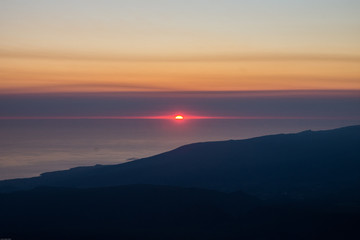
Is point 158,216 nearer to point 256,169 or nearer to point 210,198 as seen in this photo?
point 210,198

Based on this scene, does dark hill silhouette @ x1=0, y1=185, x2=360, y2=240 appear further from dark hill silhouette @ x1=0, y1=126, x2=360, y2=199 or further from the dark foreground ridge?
dark hill silhouette @ x1=0, y1=126, x2=360, y2=199

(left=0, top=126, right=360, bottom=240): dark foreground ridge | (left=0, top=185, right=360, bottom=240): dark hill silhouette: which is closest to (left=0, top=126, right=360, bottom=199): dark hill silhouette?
(left=0, top=126, right=360, bottom=240): dark foreground ridge

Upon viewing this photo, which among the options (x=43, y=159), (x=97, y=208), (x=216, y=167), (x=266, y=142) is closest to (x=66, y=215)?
(x=97, y=208)

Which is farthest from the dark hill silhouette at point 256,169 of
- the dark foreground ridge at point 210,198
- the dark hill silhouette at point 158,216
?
the dark hill silhouette at point 158,216

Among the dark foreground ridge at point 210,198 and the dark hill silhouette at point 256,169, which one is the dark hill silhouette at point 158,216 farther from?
the dark hill silhouette at point 256,169

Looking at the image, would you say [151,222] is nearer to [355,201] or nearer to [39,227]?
[39,227]

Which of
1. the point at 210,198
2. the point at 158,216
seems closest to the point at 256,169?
the point at 210,198
